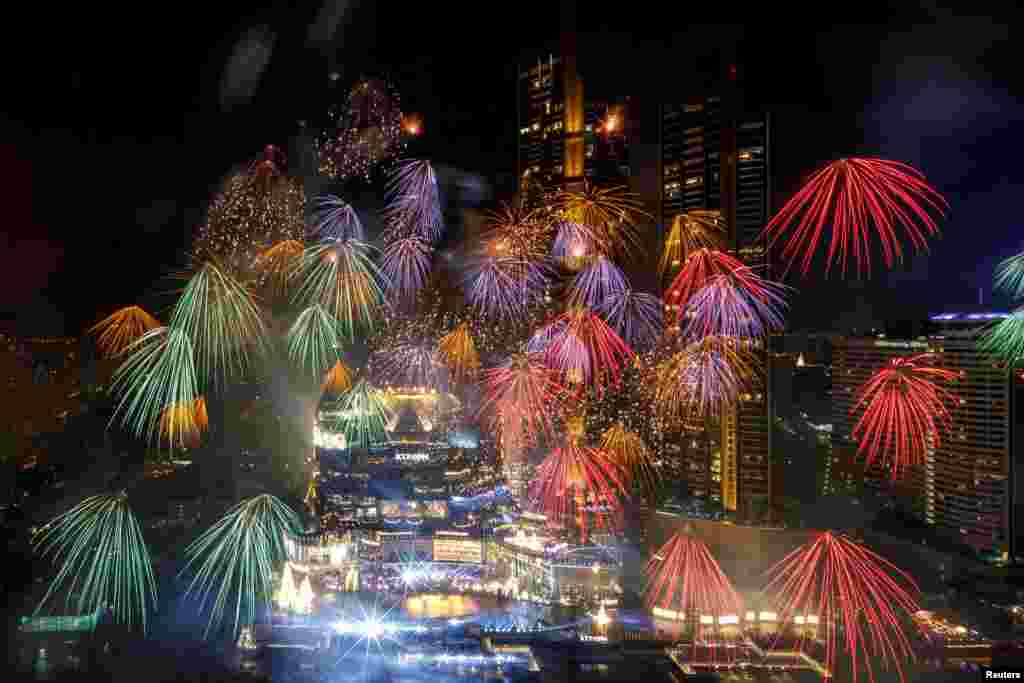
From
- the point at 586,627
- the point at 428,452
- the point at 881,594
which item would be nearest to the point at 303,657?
the point at 586,627

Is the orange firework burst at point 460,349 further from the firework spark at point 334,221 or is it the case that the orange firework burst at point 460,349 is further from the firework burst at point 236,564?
the firework burst at point 236,564

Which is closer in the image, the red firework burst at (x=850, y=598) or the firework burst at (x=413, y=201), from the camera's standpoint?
the red firework burst at (x=850, y=598)

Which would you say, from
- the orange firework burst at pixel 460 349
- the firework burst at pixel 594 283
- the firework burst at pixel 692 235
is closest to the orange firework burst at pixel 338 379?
the orange firework burst at pixel 460 349

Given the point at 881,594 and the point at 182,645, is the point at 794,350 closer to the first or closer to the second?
the point at 881,594

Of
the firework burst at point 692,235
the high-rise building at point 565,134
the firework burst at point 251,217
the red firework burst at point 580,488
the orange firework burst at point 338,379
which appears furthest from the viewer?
the orange firework burst at point 338,379

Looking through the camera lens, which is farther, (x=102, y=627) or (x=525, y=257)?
(x=525, y=257)

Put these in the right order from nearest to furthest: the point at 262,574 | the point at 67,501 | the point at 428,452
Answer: the point at 67,501
the point at 262,574
the point at 428,452

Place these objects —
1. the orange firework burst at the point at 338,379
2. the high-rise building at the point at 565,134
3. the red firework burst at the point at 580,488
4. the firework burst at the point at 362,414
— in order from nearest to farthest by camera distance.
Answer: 1. the high-rise building at the point at 565,134
2. the red firework burst at the point at 580,488
3. the orange firework burst at the point at 338,379
4. the firework burst at the point at 362,414
